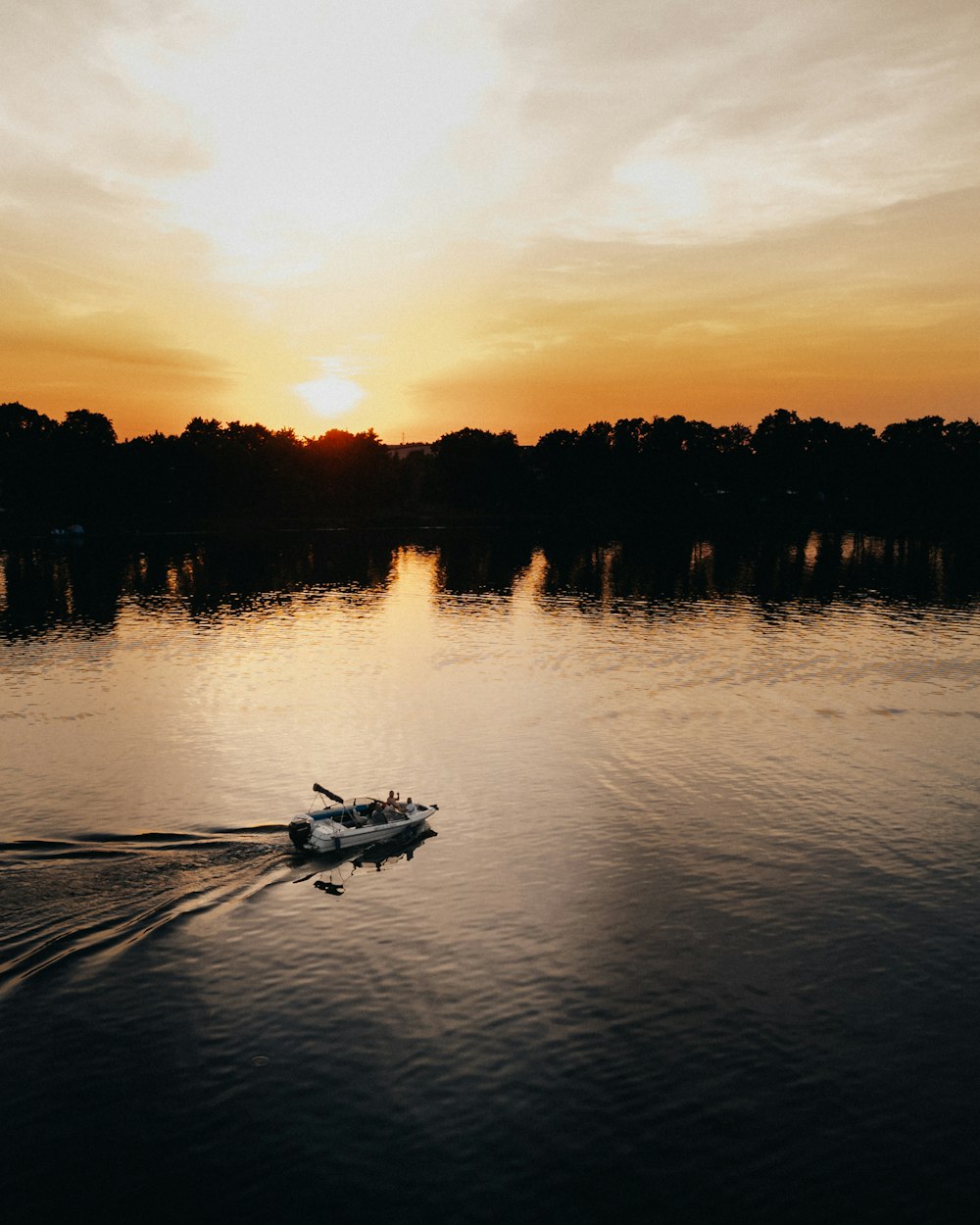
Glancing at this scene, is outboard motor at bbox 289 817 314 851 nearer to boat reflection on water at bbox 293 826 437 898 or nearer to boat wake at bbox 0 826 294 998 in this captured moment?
boat wake at bbox 0 826 294 998

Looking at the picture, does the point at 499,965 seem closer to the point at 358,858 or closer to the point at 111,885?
the point at 358,858

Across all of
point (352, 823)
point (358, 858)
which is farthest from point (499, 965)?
point (352, 823)

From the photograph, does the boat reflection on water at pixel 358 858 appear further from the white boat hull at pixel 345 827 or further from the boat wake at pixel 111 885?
the boat wake at pixel 111 885

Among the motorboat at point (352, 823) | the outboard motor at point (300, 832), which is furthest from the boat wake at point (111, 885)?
the motorboat at point (352, 823)

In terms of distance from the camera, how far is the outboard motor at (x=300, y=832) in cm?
5888

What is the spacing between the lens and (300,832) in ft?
193

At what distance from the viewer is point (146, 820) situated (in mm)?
65188

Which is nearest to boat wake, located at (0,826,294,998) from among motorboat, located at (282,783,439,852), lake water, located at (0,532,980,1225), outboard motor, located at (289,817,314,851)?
lake water, located at (0,532,980,1225)

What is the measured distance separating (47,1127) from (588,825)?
40.4 m

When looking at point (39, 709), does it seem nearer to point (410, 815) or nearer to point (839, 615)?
point (410, 815)

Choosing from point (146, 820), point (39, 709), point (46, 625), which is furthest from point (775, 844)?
point (46, 625)

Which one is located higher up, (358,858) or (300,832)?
(300,832)

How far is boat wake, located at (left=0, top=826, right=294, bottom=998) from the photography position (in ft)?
152

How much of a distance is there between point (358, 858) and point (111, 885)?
15904mm
